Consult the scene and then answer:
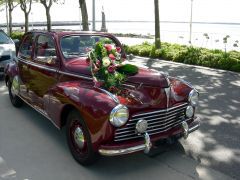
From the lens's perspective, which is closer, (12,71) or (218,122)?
(218,122)

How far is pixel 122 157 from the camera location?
4.57m

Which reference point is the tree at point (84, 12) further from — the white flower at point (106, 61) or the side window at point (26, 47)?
the white flower at point (106, 61)

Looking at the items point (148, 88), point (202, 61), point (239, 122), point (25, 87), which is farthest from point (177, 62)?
point (148, 88)

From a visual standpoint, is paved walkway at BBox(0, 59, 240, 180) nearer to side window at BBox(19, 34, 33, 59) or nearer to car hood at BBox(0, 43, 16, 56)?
side window at BBox(19, 34, 33, 59)

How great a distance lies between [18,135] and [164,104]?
269 cm

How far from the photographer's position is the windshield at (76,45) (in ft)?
17.3

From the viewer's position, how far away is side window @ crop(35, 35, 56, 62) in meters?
5.39

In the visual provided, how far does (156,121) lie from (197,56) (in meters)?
8.39

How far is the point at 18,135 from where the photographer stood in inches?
213

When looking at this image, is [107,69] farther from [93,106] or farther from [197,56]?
[197,56]

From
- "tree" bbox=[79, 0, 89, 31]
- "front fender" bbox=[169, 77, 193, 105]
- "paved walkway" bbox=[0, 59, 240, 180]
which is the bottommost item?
"paved walkway" bbox=[0, 59, 240, 180]

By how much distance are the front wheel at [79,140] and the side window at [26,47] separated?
2.34 m

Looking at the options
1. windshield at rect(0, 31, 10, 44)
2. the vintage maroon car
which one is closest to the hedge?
windshield at rect(0, 31, 10, 44)

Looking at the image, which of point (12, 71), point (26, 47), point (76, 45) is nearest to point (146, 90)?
point (76, 45)
